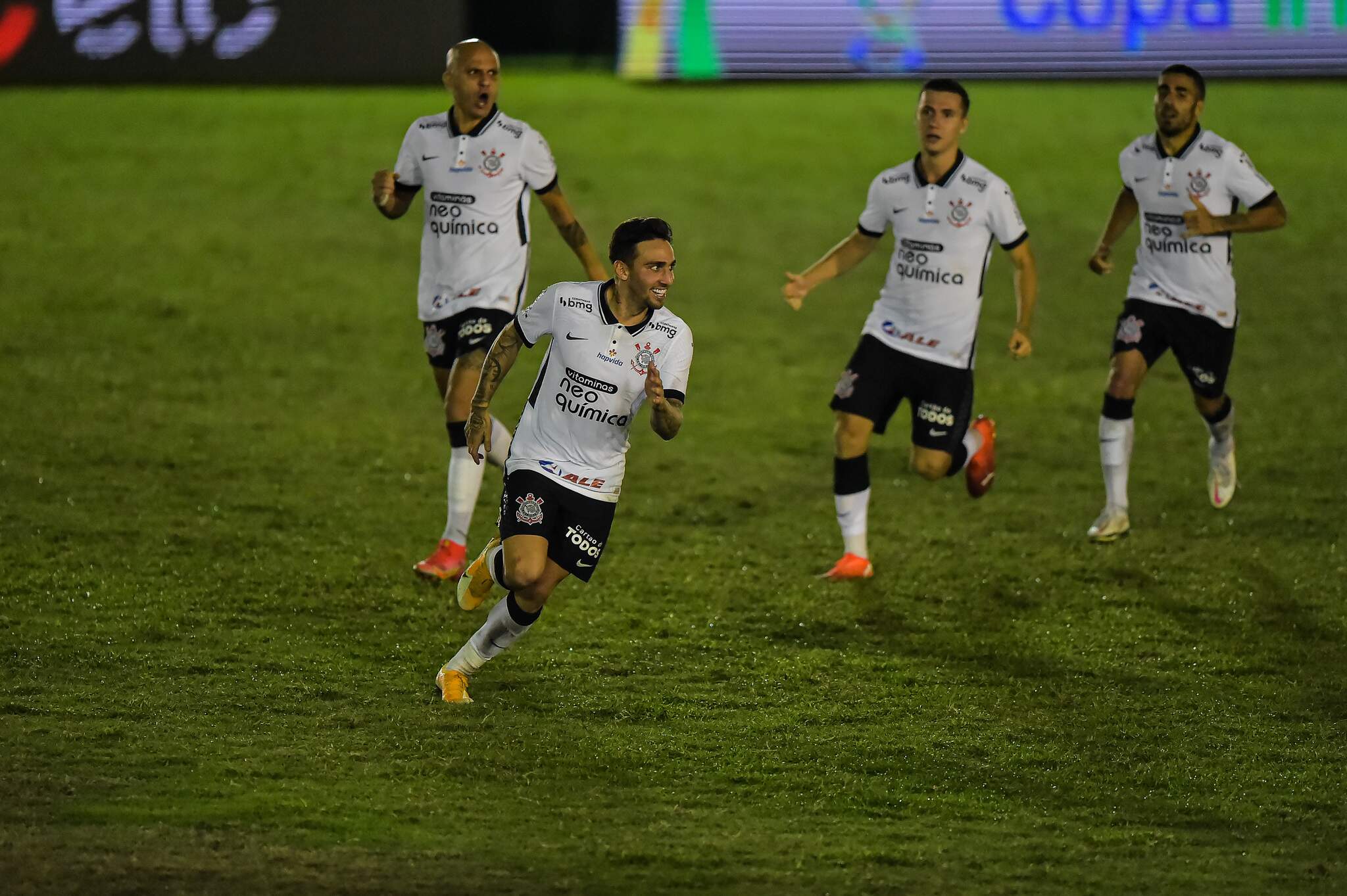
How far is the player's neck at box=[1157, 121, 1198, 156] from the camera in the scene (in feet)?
28.8

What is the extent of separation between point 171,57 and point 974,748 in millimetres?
17077

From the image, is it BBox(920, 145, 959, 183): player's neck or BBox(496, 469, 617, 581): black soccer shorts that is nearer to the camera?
BBox(496, 469, 617, 581): black soccer shorts

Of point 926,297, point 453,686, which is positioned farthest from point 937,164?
point 453,686

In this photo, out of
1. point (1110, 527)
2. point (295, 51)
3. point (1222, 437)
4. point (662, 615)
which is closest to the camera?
point (662, 615)

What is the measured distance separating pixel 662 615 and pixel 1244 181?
3.73 m

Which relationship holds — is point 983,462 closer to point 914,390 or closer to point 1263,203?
point 914,390

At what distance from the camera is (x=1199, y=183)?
28.7 ft

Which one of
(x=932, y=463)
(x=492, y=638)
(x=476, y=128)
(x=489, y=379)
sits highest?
(x=476, y=128)

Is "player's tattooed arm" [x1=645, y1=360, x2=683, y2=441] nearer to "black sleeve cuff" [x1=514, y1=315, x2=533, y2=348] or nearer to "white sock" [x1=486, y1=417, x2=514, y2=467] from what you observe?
"black sleeve cuff" [x1=514, y1=315, x2=533, y2=348]

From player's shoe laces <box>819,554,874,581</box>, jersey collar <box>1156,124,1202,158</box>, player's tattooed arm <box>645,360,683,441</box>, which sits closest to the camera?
player's tattooed arm <box>645,360,683,441</box>

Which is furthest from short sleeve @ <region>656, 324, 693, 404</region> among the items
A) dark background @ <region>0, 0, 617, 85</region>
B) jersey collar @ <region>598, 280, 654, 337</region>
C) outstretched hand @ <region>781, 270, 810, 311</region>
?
dark background @ <region>0, 0, 617, 85</region>

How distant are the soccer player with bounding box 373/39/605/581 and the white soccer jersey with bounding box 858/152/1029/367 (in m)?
1.49

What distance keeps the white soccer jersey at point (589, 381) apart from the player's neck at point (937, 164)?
7.54 ft

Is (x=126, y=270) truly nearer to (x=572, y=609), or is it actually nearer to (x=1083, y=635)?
(x=572, y=609)
